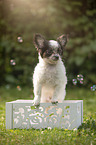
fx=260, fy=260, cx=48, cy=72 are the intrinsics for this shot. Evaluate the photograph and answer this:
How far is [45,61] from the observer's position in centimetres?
378

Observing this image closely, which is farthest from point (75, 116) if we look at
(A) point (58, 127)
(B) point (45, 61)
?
(B) point (45, 61)

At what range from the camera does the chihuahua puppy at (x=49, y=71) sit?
12.1 feet

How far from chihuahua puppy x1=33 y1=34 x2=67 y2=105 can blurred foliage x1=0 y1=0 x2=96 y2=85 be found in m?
5.47

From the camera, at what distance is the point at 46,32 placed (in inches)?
386

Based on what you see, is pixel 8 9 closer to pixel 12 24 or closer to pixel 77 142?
pixel 12 24

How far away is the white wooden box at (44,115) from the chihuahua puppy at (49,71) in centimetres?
17

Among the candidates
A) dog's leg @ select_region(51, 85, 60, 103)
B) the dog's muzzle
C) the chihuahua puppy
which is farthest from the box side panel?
the dog's muzzle

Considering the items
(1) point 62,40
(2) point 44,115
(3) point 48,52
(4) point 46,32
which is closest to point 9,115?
(2) point 44,115

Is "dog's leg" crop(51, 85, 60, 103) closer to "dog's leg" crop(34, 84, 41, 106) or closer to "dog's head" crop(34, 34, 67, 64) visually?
"dog's leg" crop(34, 84, 41, 106)

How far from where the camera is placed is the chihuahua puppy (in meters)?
3.68

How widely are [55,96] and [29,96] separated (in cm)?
393

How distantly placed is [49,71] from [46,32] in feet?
20.3

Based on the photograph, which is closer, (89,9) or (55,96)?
(55,96)

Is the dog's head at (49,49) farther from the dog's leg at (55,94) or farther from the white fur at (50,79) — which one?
the dog's leg at (55,94)
